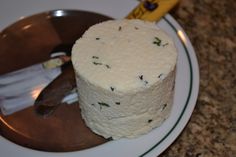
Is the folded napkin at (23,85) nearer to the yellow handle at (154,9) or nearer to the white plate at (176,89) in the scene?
the white plate at (176,89)

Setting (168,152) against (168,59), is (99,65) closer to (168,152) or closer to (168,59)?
(168,59)

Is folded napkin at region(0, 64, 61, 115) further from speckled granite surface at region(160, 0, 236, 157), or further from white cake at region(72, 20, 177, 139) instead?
speckled granite surface at region(160, 0, 236, 157)

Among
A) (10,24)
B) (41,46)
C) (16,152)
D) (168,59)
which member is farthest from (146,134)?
(10,24)

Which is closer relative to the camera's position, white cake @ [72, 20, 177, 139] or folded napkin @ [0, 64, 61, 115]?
white cake @ [72, 20, 177, 139]

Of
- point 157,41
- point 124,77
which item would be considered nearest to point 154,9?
point 157,41

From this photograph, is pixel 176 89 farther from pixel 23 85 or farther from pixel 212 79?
pixel 23 85

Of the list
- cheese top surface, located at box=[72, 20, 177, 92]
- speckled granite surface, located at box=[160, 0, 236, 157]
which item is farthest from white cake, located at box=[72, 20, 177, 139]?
speckled granite surface, located at box=[160, 0, 236, 157]
